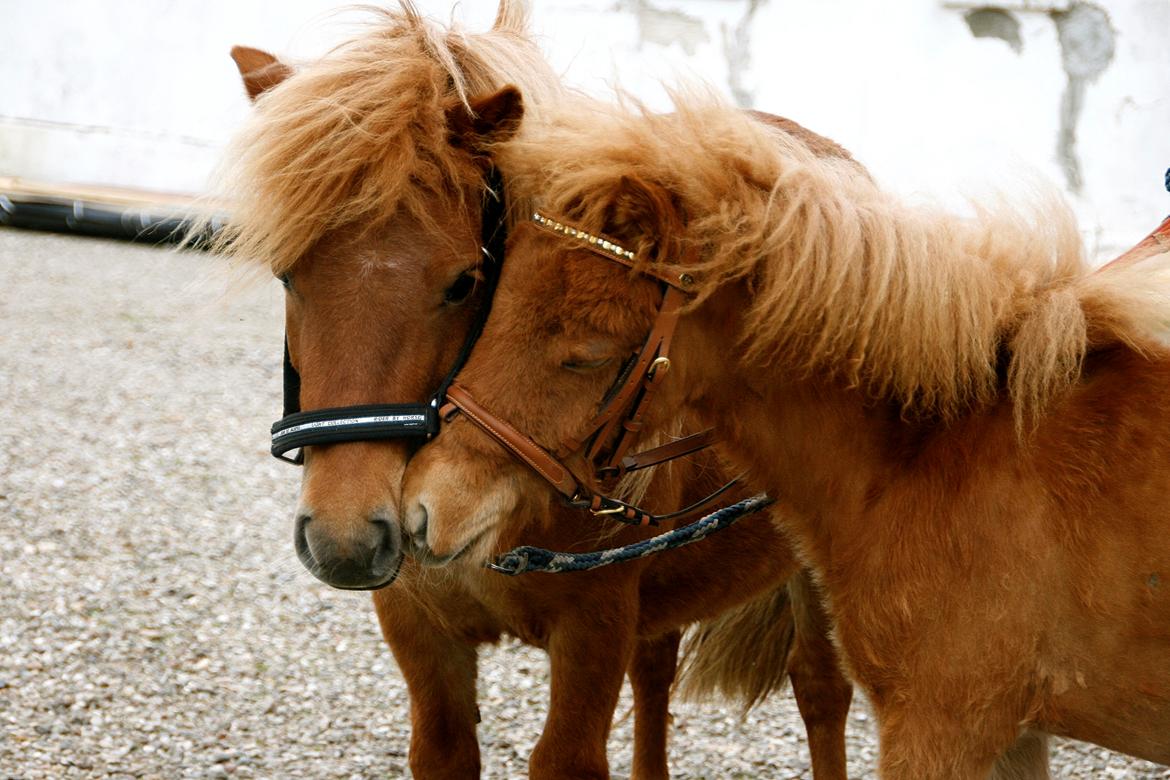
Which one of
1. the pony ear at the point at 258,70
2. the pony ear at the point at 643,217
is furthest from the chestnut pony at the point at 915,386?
the pony ear at the point at 258,70

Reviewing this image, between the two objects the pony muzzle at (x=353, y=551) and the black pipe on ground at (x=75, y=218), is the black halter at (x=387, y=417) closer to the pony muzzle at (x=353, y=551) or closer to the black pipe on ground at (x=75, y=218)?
the pony muzzle at (x=353, y=551)

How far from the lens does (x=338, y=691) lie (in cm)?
455

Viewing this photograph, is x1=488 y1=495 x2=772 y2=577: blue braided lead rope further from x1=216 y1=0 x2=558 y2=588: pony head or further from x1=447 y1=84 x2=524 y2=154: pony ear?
x1=447 y1=84 x2=524 y2=154: pony ear

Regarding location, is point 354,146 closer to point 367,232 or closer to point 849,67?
point 367,232

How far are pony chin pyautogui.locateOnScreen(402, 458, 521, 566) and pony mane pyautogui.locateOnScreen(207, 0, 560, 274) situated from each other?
1.67 ft

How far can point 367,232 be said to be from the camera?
2.33 metres

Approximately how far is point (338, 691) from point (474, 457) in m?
2.70

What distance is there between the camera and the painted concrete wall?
32.1ft

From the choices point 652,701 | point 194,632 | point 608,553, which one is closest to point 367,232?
point 608,553

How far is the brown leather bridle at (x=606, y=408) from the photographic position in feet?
6.93

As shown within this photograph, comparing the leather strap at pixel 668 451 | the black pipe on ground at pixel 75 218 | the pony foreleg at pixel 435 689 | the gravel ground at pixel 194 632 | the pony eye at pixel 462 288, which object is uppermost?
the pony eye at pixel 462 288

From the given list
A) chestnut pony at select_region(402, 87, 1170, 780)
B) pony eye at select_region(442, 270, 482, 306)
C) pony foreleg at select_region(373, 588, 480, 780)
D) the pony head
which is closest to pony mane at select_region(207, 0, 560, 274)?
the pony head

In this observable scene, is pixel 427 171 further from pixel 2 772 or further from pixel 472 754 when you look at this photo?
pixel 2 772

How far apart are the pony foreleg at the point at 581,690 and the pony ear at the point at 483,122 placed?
1.06m
